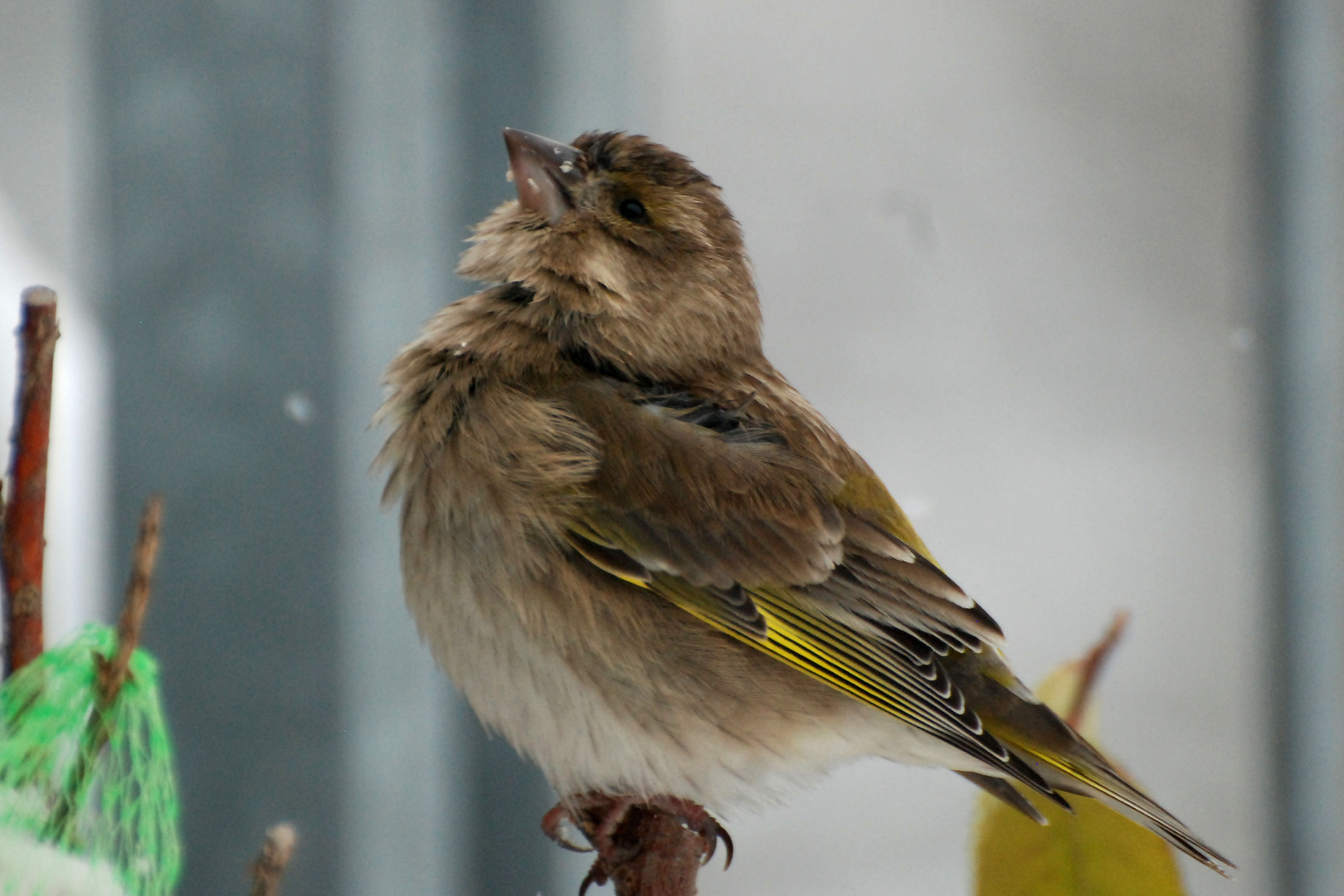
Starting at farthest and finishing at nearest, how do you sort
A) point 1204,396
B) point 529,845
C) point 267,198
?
point 1204,396 < point 529,845 < point 267,198

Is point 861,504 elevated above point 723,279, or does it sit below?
below

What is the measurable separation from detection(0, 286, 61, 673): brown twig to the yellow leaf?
78 centimetres

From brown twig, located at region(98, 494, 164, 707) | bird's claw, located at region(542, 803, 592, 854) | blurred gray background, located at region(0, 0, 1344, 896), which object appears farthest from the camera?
blurred gray background, located at region(0, 0, 1344, 896)

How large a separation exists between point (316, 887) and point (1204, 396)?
133cm

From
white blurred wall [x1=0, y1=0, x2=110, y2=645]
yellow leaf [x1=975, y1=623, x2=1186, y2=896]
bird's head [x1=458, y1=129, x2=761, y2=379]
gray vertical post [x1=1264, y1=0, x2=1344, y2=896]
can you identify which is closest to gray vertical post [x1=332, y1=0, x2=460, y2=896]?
white blurred wall [x1=0, y1=0, x2=110, y2=645]

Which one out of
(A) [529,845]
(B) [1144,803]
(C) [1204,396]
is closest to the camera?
(B) [1144,803]

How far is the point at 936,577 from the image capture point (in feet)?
3.32

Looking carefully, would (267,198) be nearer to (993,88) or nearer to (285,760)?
(285,760)

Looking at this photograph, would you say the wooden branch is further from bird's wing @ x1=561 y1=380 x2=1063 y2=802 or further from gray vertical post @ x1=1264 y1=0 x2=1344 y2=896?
gray vertical post @ x1=1264 y1=0 x2=1344 y2=896

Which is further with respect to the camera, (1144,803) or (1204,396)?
(1204,396)

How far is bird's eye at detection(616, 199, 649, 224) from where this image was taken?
1.00m

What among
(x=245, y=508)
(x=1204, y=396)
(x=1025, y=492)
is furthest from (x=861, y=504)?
(x=1204, y=396)

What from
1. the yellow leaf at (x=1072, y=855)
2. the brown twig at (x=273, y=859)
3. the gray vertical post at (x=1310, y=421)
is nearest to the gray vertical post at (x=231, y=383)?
the yellow leaf at (x=1072, y=855)

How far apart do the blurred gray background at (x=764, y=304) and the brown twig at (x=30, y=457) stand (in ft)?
2.81
